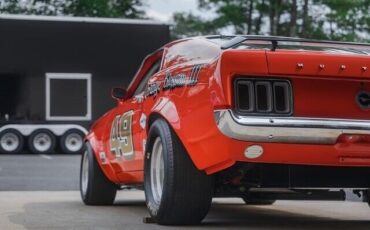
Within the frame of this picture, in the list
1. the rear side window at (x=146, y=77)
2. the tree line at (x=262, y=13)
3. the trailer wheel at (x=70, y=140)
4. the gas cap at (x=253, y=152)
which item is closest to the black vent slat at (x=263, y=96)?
the gas cap at (x=253, y=152)

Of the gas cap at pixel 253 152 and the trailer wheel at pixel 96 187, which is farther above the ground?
the gas cap at pixel 253 152

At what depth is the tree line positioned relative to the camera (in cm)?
3469

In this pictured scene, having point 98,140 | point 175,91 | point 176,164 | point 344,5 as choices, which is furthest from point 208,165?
point 344,5

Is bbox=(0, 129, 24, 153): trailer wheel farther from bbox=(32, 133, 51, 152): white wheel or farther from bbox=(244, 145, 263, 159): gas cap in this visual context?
bbox=(244, 145, 263, 159): gas cap

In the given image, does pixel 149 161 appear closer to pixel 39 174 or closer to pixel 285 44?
pixel 285 44

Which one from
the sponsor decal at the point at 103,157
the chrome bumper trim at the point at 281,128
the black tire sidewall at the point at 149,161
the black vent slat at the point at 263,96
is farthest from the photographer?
the sponsor decal at the point at 103,157

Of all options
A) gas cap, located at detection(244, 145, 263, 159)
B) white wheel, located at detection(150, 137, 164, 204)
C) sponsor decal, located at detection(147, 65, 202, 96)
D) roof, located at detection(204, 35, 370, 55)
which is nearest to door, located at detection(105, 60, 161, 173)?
sponsor decal, located at detection(147, 65, 202, 96)

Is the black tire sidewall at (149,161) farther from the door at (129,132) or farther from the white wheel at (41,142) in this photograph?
the white wheel at (41,142)

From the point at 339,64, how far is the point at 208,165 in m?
1.18

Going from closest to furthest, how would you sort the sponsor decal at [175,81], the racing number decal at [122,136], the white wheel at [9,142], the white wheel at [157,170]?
the sponsor decal at [175,81] → the white wheel at [157,170] → the racing number decal at [122,136] → the white wheel at [9,142]

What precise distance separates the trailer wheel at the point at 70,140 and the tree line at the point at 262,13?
1395 centimetres

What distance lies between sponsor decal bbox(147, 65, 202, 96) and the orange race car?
0.01m

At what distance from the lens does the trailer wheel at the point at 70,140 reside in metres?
21.5

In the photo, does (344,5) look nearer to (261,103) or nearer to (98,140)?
(98,140)
